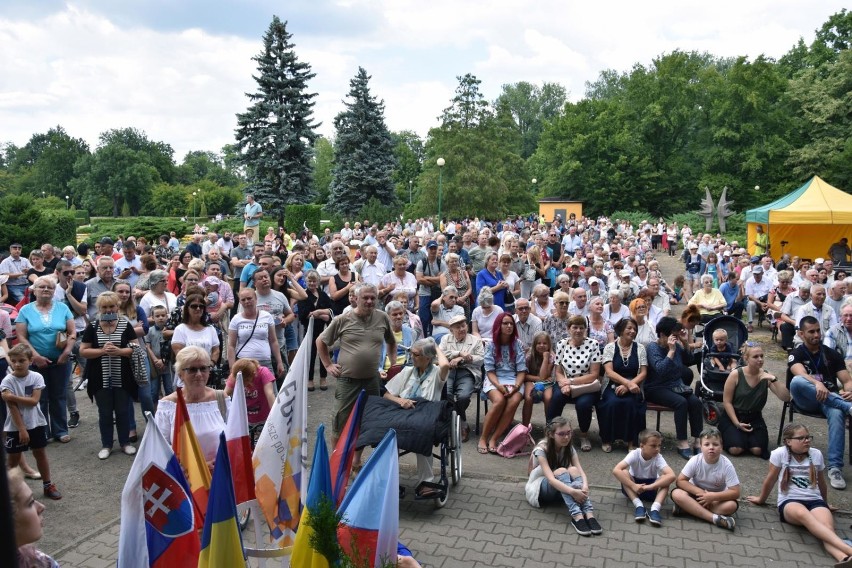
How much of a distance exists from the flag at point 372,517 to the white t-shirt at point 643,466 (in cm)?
317

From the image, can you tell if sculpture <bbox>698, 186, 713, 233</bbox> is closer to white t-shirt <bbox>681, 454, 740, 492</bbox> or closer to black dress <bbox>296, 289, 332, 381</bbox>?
black dress <bbox>296, 289, 332, 381</bbox>

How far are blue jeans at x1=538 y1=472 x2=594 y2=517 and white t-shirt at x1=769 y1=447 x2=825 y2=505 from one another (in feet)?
5.47

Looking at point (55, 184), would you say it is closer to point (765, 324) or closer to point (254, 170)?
point (254, 170)

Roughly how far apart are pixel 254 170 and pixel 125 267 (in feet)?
98.9

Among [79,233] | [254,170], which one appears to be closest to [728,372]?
[254,170]

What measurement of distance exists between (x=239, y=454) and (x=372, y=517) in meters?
1.34

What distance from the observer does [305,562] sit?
374cm

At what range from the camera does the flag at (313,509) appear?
3.67m

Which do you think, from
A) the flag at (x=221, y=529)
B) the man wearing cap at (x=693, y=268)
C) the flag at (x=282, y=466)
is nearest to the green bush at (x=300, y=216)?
the man wearing cap at (x=693, y=268)

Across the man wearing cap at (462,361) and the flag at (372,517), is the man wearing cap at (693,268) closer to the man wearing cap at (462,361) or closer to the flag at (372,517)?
the man wearing cap at (462,361)

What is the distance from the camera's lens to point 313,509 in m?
3.77

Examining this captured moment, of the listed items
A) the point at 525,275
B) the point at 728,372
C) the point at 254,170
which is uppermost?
the point at 254,170

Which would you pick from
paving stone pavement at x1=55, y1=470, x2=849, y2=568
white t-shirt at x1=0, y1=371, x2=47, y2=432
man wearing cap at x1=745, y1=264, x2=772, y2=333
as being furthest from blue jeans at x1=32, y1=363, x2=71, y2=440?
man wearing cap at x1=745, y1=264, x2=772, y2=333

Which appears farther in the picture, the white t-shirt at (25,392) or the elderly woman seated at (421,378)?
the elderly woman seated at (421,378)
